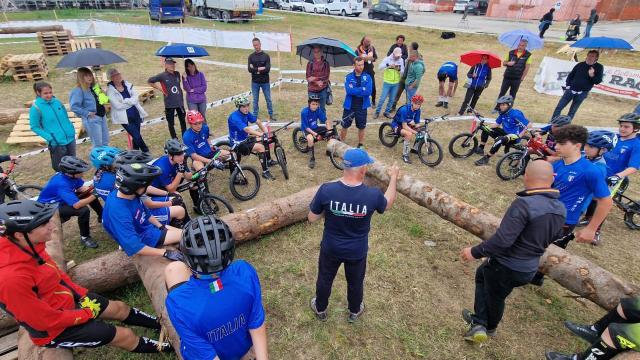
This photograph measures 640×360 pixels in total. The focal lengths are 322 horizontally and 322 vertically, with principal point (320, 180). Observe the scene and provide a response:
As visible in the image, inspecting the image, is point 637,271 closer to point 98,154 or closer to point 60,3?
point 98,154

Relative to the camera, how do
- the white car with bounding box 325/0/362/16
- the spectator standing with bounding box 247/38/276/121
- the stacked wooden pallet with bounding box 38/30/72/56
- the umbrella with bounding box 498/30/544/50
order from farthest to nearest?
the white car with bounding box 325/0/362/16
the stacked wooden pallet with bounding box 38/30/72/56
the umbrella with bounding box 498/30/544/50
the spectator standing with bounding box 247/38/276/121

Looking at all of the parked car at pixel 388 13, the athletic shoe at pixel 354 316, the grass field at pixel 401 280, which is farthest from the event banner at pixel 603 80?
the parked car at pixel 388 13

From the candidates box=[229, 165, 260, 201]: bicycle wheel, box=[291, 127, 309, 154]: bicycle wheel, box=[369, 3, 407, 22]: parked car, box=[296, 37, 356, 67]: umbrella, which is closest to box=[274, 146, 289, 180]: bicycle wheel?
box=[229, 165, 260, 201]: bicycle wheel

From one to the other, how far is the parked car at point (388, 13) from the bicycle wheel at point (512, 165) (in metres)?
27.5

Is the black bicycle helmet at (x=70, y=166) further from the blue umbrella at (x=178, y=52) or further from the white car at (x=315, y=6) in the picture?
the white car at (x=315, y=6)

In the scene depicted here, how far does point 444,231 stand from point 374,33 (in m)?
25.1

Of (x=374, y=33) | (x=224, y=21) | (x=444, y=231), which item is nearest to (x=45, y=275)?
(x=444, y=231)

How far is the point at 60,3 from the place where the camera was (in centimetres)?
3303

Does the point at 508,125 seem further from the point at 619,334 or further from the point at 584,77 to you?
the point at 619,334

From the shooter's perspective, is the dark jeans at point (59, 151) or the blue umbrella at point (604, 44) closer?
the dark jeans at point (59, 151)

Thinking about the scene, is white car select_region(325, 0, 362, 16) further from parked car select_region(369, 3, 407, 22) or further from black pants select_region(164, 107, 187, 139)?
black pants select_region(164, 107, 187, 139)

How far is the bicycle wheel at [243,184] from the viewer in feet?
22.9

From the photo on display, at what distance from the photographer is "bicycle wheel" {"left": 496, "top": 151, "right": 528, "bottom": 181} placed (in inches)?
313

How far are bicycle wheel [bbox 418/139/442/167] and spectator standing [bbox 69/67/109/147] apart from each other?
26.0 feet
